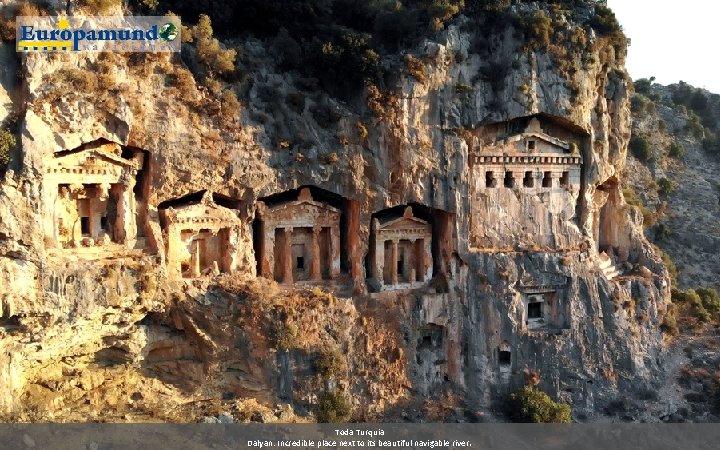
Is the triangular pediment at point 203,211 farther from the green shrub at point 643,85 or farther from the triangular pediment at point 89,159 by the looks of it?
the green shrub at point 643,85

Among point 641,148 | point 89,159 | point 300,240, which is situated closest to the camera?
point 89,159

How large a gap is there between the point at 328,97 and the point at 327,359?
9938 millimetres

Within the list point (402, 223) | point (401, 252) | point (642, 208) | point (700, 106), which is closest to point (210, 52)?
point (402, 223)

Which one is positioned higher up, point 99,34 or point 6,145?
point 99,34

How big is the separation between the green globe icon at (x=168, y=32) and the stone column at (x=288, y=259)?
26.4 feet

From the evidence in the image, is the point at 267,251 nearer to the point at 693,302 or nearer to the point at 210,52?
the point at 210,52

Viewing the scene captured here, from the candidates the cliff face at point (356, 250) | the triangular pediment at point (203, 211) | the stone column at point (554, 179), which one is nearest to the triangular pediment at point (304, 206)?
the cliff face at point (356, 250)

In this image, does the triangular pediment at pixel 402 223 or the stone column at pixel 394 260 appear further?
the stone column at pixel 394 260

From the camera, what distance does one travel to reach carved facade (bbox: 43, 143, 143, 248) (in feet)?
73.7

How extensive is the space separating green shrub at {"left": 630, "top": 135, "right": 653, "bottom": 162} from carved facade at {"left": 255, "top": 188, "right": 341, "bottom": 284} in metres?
27.9

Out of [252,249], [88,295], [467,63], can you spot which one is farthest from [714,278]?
[88,295]

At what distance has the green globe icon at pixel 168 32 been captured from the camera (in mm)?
24844

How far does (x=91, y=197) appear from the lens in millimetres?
23781

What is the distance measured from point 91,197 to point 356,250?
31.8ft
